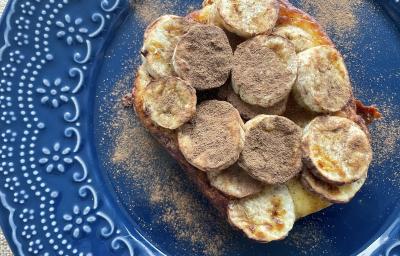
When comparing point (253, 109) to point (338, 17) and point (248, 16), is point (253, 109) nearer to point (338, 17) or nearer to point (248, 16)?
point (248, 16)

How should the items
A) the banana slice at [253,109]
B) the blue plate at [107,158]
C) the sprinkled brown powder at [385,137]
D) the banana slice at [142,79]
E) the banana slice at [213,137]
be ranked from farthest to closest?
the sprinkled brown powder at [385,137]
the blue plate at [107,158]
the banana slice at [142,79]
the banana slice at [253,109]
the banana slice at [213,137]

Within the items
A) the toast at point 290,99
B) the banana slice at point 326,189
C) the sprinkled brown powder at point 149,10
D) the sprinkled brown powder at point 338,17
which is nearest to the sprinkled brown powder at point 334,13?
the sprinkled brown powder at point 338,17

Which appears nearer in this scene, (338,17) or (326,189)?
(326,189)

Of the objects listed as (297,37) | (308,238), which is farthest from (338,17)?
(308,238)

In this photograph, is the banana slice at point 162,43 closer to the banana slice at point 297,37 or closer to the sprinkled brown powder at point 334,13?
the banana slice at point 297,37

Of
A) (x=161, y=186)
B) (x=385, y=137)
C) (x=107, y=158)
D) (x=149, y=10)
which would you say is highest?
(x=149, y=10)

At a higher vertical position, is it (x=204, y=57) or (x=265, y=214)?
(x=204, y=57)

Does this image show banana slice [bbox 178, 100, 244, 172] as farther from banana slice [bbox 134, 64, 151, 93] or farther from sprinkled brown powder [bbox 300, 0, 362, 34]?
sprinkled brown powder [bbox 300, 0, 362, 34]

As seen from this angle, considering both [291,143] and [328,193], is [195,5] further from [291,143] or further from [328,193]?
[328,193]
